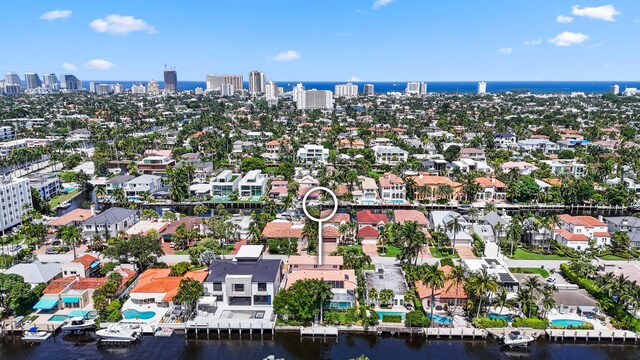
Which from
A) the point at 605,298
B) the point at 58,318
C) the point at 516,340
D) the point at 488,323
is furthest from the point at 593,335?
the point at 58,318

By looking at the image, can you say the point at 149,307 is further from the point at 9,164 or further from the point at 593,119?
the point at 593,119

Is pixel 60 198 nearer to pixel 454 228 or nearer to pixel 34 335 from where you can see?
pixel 34 335

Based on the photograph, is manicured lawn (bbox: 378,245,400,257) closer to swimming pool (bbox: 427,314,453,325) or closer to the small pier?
swimming pool (bbox: 427,314,453,325)

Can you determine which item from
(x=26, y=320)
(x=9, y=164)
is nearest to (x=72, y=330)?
(x=26, y=320)

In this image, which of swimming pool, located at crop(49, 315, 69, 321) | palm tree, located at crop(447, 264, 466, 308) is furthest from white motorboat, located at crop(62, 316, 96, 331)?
palm tree, located at crop(447, 264, 466, 308)

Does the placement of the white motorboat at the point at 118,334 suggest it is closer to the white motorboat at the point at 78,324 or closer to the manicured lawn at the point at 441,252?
the white motorboat at the point at 78,324

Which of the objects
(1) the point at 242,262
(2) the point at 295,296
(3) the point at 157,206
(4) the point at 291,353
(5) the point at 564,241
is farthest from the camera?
(3) the point at 157,206

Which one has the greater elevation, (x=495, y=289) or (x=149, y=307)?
(x=495, y=289)
